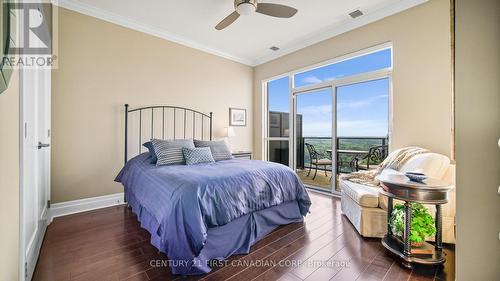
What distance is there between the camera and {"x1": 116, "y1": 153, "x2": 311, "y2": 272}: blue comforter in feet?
5.32

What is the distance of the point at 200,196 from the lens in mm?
1729

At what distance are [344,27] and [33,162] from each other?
4.48 meters

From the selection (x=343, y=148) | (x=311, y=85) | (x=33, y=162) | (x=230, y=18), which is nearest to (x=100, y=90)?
(x=33, y=162)

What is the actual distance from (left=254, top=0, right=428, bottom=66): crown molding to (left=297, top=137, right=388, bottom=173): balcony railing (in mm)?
1910

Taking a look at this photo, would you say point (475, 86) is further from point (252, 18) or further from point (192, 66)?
point (192, 66)

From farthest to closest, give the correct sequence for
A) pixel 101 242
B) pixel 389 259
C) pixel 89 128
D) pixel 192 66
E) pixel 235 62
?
pixel 235 62 → pixel 192 66 → pixel 89 128 → pixel 101 242 → pixel 389 259

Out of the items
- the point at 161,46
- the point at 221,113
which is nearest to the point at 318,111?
the point at 221,113

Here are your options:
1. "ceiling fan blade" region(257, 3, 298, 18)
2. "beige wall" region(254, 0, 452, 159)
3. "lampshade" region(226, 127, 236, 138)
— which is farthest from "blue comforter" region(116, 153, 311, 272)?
"lampshade" region(226, 127, 236, 138)

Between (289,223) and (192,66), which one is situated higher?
(192,66)

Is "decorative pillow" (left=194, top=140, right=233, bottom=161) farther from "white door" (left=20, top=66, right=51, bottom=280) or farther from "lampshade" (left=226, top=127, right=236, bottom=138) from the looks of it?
"white door" (left=20, top=66, right=51, bottom=280)

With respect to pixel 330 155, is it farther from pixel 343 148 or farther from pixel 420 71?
pixel 420 71

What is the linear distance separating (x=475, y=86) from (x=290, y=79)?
155 inches

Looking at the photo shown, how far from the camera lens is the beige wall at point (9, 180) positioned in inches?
40.4

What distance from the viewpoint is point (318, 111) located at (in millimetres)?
4316
